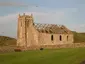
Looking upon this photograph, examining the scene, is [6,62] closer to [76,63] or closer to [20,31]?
[76,63]

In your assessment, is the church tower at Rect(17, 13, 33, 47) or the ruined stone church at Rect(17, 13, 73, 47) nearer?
the ruined stone church at Rect(17, 13, 73, 47)

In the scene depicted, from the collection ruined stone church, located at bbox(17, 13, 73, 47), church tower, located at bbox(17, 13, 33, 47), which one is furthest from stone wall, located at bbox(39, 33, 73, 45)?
church tower, located at bbox(17, 13, 33, 47)

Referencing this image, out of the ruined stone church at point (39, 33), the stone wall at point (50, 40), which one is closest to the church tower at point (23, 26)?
the ruined stone church at point (39, 33)

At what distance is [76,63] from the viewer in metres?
41.4

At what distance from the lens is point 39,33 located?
88.0 m

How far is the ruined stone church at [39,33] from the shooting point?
8894cm

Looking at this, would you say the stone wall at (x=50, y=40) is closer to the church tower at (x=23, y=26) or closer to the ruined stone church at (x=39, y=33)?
the ruined stone church at (x=39, y=33)

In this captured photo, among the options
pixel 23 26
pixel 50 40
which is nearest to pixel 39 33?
pixel 50 40

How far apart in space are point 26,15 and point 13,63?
166 ft

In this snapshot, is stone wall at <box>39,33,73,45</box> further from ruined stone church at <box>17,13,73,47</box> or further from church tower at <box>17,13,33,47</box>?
church tower at <box>17,13,33,47</box>

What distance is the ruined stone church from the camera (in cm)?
8894

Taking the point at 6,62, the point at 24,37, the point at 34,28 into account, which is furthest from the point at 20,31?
the point at 6,62

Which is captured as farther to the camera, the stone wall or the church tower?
the church tower

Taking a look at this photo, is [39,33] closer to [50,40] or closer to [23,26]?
[50,40]
